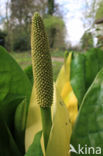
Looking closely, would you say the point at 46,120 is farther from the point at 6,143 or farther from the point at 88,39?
the point at 88,39

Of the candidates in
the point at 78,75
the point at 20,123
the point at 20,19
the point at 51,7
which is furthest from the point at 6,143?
A: the point at 51,7

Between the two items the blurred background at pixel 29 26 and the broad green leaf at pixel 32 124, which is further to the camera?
the blurred background at pixel 29 26

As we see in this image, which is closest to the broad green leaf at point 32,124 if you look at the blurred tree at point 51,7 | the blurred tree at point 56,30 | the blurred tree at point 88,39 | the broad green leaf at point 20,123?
the broad green leaf at point 20,123

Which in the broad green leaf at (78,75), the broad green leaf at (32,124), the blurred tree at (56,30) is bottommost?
the broad green leaf at (32,124)

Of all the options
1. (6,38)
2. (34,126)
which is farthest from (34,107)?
(6,38)

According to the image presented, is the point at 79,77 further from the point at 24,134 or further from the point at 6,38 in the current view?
the point at 6,38

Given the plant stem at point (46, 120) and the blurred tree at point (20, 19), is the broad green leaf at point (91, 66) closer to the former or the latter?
the plant stem at point (46, 120)
